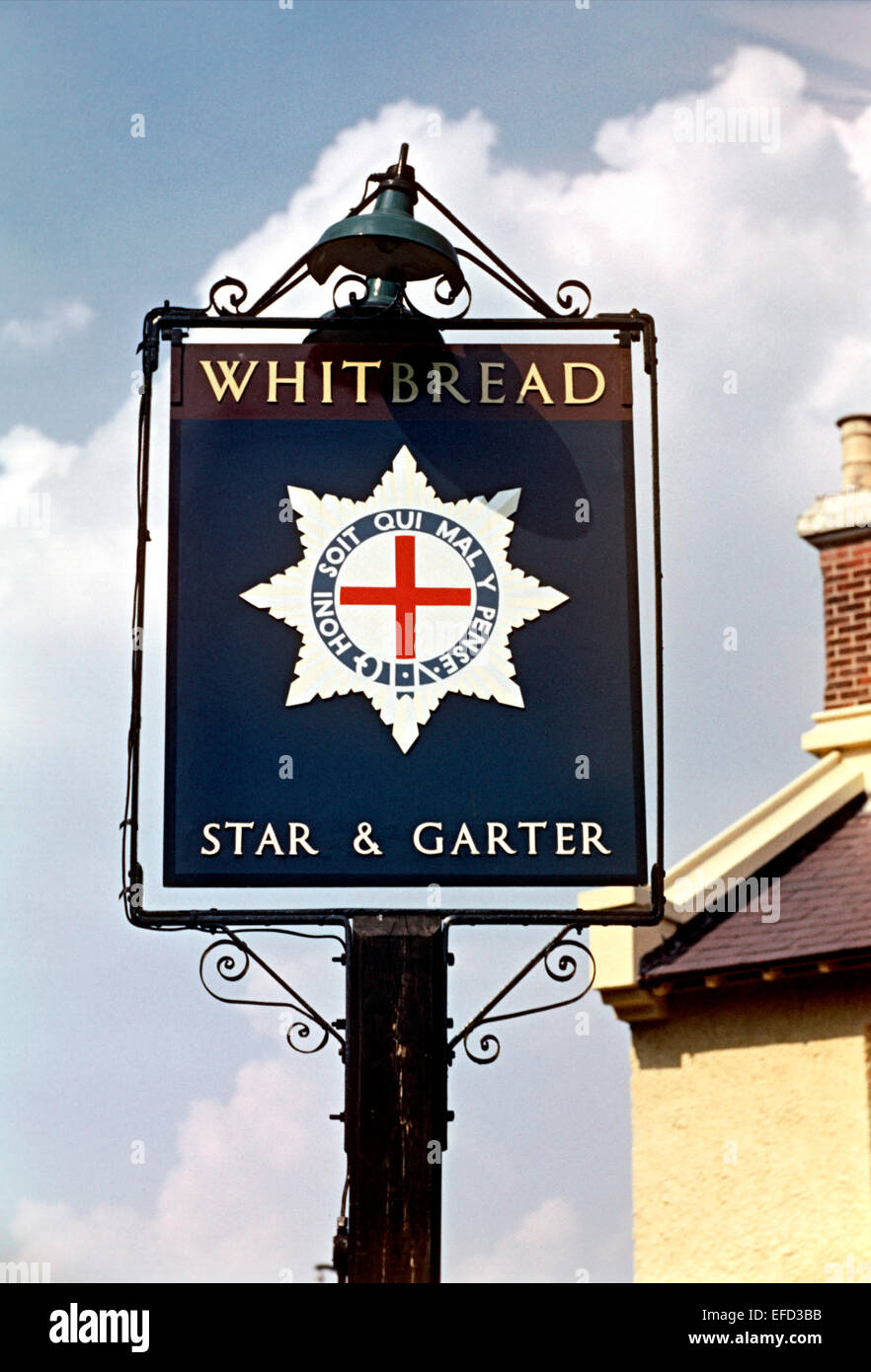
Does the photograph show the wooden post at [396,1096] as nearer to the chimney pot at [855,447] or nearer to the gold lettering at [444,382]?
the gold lettering at [444,382]

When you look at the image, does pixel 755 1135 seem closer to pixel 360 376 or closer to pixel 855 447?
pixel 855 447

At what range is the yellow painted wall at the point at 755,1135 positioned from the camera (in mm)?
11953

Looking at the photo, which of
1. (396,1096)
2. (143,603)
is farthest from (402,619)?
(396,1096)

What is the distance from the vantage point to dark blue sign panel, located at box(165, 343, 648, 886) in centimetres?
713

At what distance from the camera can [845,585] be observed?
14.1 meters

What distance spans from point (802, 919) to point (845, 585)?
2674mm

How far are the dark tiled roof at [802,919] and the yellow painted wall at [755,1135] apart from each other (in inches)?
10.8

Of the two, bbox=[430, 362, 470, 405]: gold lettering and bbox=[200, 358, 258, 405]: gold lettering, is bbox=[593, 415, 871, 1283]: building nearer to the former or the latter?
bbox=[430, 362, 470, 405]: gold lettering

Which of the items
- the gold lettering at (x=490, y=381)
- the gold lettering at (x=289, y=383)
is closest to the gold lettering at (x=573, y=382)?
the gold lettering at (x=490, y=381)

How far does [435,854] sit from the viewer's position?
7.11 metres

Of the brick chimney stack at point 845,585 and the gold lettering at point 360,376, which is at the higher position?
the brick chimney stack at point 845,585

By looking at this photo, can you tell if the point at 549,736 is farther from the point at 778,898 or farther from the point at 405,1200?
the point at 778,898
